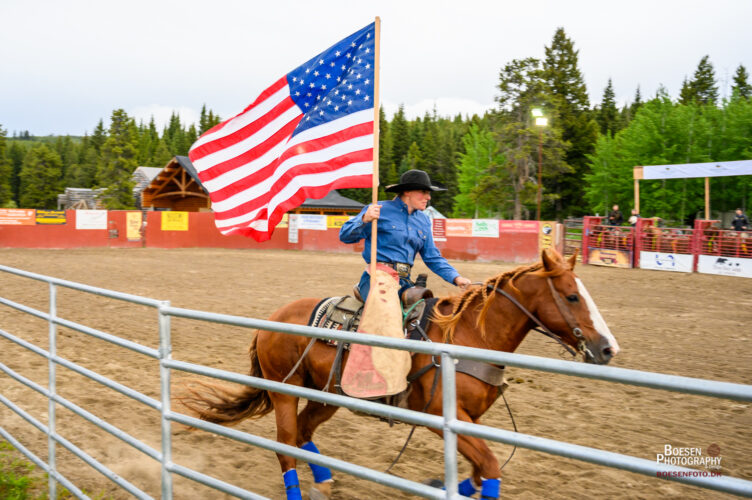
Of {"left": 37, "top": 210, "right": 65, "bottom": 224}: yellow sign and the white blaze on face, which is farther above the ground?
{"left": 37, "top": 210, "right": 65, "bottom": 224}: yellow sign

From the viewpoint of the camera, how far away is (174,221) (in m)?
26.4

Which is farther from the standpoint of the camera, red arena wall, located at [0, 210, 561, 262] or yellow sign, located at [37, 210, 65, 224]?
yellow sign, located at [37, 210, 65, 224]

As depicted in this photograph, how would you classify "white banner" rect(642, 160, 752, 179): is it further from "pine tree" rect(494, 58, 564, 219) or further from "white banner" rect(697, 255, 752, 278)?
"pine tree" rect(494, 58, 564, 219)

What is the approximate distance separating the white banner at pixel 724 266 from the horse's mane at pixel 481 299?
A: 55.4ft

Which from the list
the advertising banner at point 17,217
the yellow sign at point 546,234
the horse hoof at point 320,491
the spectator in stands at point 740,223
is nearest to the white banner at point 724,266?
the spectator in stands at point 740,223

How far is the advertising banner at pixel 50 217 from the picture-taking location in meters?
23.7

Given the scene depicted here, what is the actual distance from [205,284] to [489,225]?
1251cm

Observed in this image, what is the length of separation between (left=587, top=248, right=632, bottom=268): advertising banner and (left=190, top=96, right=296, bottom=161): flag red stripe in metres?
18.5

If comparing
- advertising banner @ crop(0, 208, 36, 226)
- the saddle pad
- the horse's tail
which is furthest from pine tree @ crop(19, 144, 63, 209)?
the saddle pad

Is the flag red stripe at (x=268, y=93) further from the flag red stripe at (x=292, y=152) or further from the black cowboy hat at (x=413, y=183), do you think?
the black cowboy hat at (x=413, y=183)

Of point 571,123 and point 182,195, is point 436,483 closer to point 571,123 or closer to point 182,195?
point 182,195

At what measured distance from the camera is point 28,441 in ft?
14.8

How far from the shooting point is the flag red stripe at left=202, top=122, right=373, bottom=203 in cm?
380

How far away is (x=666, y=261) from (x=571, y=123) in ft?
129
